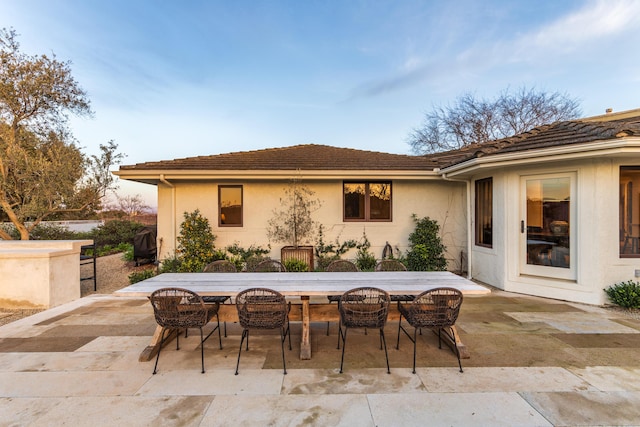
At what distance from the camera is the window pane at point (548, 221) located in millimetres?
5707

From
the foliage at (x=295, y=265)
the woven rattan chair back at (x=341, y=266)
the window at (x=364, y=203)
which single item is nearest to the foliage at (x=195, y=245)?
the foliage at (x=295, y=265)

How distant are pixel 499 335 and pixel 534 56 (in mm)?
13590

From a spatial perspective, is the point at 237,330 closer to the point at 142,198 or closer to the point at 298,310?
the point at 298,310

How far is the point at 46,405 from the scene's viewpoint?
97.7 inches

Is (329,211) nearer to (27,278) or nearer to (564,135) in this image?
(564,135)

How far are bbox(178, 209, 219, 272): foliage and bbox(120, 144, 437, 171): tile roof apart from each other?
1.56 metres

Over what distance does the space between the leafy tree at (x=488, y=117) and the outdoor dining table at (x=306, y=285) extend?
22.1 metres

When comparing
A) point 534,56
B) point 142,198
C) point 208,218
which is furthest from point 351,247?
point 142,198

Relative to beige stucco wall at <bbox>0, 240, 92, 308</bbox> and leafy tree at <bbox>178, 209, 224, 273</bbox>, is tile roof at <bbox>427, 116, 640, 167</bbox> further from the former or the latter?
beige stucco wall at <bbox>0, 240, 92, 308</bbox>

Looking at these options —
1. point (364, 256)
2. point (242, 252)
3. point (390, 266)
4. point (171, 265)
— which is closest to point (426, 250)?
point (364, 256)

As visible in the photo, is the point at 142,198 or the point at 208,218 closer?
the point at 208,218

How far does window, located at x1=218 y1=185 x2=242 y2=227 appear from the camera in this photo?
8383mm

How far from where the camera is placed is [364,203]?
8.47m

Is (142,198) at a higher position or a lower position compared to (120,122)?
lower
